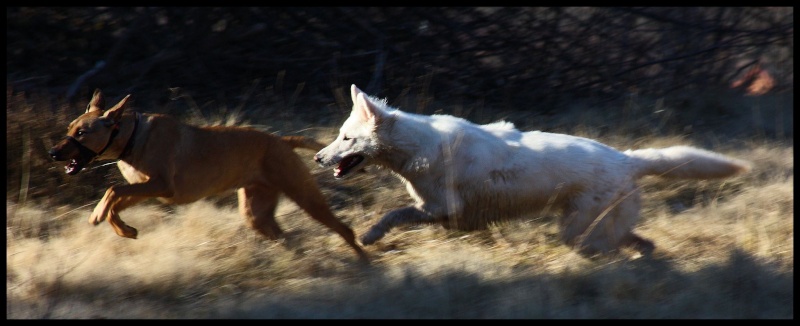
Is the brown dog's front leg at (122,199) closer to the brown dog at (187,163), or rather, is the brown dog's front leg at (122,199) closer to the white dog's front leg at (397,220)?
the brown dog at (187,163)

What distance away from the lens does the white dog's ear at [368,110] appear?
19.9ft

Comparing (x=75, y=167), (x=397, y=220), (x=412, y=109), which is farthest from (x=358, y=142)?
(x=412, y=109)

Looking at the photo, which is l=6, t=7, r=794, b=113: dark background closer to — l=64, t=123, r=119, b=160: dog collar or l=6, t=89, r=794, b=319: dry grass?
l=6, t=89, r=794, b=319: dry grass

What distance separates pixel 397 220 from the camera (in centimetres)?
609

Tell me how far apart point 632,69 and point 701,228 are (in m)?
3.99

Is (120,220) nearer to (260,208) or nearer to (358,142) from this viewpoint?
(260,208)

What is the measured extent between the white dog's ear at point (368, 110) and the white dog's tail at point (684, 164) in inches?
67.8

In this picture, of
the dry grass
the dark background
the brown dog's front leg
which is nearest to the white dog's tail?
the dry grass

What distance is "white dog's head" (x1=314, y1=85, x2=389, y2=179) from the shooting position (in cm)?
606

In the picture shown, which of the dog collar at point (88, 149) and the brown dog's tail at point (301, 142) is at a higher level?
the brown dog's tail at point (301, 142)

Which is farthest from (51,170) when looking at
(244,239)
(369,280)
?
(369,280)

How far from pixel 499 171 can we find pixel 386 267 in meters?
0.96

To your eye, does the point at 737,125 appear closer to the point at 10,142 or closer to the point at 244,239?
the point at 244,239

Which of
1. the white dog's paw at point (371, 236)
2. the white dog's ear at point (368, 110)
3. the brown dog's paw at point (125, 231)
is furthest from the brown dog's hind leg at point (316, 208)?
the brown dog's paw at point (125, 231)
